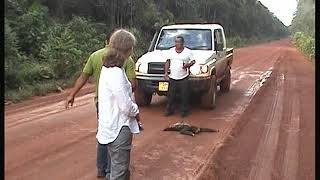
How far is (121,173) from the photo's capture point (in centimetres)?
384

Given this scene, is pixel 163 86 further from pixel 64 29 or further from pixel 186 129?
pixel 64 29

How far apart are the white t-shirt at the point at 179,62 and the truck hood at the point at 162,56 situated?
0.49 m

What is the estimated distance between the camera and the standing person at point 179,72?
27.1ft

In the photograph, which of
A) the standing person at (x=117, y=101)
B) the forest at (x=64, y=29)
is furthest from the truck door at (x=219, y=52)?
the standing person at (x=117, y=101)

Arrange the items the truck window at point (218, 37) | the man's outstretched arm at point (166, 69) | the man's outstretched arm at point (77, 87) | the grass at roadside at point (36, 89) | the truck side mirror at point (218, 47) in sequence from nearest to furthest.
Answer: the grass at roadside at point (36, 89)
the man's outstretched arm at point (77, 87)
the man's outstretched arm at point (166, 69)
the truck side mirror at point (218, 47)
the truck window at point (218, 37)

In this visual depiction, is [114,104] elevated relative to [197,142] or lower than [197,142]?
elevated

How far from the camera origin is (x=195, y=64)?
8.76 meters

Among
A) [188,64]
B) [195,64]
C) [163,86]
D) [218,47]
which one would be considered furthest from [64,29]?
[218,47]

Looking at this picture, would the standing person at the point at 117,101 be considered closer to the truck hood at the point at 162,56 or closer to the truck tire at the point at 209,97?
the truck hood at the point at 162,56

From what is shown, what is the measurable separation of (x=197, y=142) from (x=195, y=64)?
8.32 feet

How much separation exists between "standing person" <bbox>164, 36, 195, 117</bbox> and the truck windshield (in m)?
1.42

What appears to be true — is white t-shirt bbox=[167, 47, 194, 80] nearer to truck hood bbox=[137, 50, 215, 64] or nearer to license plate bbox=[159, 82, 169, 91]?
license plate bbox=[159, 82, 169, 91]

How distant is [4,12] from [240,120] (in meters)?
6.47

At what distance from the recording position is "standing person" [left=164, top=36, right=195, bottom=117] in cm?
825
